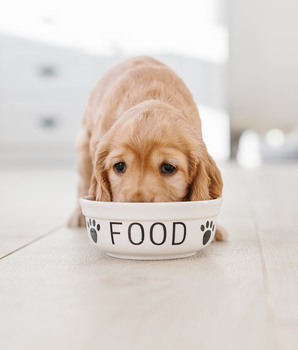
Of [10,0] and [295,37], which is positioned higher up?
[10,0]

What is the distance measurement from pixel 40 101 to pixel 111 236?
19.7ft

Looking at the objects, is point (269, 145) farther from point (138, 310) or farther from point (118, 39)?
point (138, 310)

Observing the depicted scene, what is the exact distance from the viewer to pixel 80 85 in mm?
6836

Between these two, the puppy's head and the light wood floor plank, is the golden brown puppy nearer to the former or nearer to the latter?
the puppy's head

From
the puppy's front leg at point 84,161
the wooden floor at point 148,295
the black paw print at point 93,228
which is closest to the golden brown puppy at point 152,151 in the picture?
the black paw print at point 93,228

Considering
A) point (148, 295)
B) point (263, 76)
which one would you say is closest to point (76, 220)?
point (148, 295)

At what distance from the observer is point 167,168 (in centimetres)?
138

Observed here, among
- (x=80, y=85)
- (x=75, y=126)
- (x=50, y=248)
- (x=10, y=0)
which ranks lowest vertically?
(x=75, y=126)

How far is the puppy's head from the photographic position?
1.34m

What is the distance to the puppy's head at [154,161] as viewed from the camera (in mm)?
1344

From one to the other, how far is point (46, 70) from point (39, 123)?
829 mm

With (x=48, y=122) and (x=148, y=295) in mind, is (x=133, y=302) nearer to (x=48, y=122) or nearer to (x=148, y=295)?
(x=148, y=295)

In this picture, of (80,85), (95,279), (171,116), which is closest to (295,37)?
(80,85)

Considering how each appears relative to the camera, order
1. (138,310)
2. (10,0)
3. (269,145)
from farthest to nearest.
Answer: (269,145)
(10,0)
(138,310)
